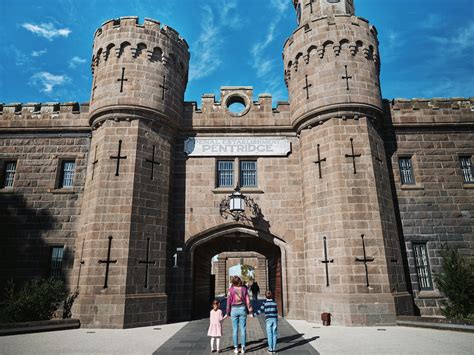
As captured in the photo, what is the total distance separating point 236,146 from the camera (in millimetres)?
14188

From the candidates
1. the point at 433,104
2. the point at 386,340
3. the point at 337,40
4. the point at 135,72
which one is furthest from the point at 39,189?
the point at 433,104

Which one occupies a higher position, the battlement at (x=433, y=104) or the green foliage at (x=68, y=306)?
the battlement at (x=433, y=104)

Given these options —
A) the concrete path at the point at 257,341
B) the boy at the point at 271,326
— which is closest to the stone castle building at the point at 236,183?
the concrete path at the point at 257,341

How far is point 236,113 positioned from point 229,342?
31.8ft

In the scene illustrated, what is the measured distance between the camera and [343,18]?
45.5ft

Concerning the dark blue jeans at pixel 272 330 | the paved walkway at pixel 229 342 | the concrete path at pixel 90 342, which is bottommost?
the paved walkway at pixel 229 342

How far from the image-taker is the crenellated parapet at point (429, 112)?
564 inches

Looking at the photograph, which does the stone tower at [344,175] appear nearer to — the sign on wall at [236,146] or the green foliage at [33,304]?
the sign on wall at [236,146]

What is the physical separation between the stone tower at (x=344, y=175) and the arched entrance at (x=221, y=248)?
1.52 meters

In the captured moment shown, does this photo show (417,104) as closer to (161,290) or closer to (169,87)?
(169,87)

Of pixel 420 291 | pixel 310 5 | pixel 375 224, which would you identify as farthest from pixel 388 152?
pixel 310 5

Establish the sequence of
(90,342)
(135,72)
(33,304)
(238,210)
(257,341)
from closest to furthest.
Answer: (90,342) < (257,341) < (33,304) < (238,210) < (135,72)

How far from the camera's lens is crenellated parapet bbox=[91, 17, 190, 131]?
42.1ft

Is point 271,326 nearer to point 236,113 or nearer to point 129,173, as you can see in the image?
point 129,173
